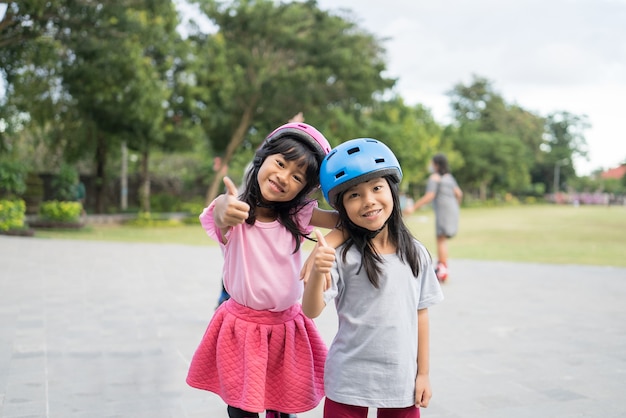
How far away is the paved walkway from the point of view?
3.46 meters

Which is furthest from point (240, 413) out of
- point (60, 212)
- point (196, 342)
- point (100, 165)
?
point (100, 165)

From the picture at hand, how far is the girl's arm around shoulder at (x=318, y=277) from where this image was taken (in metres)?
1.88

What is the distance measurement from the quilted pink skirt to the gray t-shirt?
0.16 m

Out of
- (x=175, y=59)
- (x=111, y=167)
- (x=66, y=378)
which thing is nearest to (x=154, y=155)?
(x=111, y=167)

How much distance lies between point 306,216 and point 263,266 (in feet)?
0.83

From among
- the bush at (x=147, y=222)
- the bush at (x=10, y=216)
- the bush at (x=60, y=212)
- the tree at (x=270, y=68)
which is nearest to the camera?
the bush at (x=10, y=216)

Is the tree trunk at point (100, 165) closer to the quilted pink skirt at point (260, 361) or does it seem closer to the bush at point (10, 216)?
the bush at point (10, 216)

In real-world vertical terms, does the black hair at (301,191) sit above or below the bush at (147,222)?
above

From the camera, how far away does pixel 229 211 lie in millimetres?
2061

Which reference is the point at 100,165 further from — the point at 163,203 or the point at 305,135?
the point at 305,135

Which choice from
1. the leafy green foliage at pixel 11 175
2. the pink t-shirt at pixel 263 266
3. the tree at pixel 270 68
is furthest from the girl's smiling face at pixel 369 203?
the tree at pixel 270 68

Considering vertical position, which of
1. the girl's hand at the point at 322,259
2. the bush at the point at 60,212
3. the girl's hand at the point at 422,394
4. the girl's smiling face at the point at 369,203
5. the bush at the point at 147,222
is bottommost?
the bush at the point at 147,222

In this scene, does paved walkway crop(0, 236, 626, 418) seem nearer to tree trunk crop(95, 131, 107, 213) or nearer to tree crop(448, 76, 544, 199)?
tree trunk crop(95, 131, 107, 213)

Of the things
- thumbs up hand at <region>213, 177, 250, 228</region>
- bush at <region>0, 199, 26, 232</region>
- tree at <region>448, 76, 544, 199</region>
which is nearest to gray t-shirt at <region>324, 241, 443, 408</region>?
thumbs up hand at <region>213, 177, 250, 228</region>
